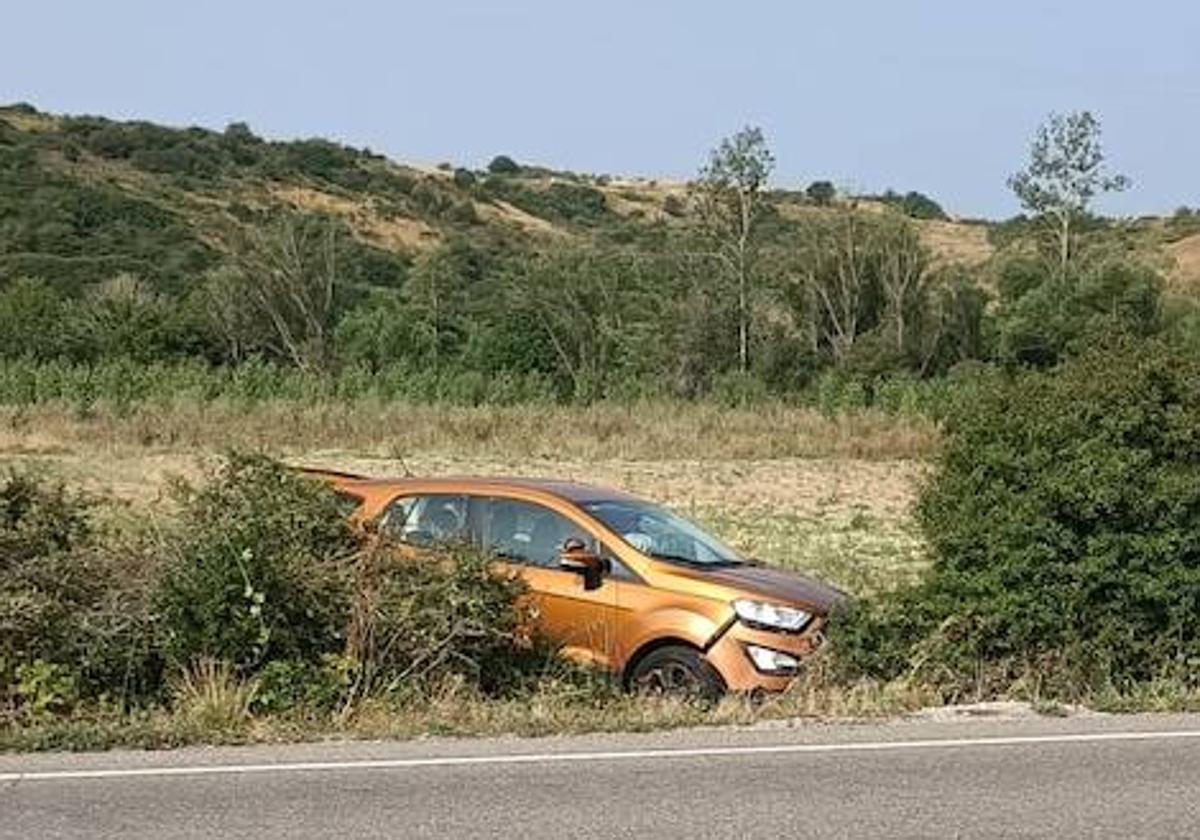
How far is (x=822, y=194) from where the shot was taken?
80.2m

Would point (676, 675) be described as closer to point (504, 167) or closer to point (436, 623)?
point (436, 623)

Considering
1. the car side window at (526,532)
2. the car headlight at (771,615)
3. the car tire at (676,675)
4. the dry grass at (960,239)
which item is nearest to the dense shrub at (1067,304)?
the dry grass at (960,239)

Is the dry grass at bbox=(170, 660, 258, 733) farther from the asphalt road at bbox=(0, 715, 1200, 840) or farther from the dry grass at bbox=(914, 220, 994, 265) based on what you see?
the dry grass at bbox=(914, 220, 994, 265)

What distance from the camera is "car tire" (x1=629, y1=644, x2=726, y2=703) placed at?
11086 millimetres

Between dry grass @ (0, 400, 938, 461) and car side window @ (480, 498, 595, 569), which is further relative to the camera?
dry grass @ (0, 400, 938, 461)

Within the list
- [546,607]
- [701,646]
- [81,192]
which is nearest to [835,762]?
[701,646]

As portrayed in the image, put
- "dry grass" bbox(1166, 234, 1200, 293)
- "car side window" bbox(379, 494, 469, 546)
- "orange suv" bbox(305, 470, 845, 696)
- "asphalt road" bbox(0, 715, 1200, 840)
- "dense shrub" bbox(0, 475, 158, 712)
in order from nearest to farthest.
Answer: "asphalt road" bbox(0, 715, 1200, 840), "dense shrub" bbox(0, 475, 158, 712), "orange suv" bbox(305, 470, 845, 696), "car side window" bbox(379, 494, 469, 546), "dry grass" bbox(1166, 234, 1200, 293)

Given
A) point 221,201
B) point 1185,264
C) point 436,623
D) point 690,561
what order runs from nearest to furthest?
point 436,623, point 690,561, point 1185,264, point 221,201

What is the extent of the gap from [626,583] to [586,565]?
294 millimetres

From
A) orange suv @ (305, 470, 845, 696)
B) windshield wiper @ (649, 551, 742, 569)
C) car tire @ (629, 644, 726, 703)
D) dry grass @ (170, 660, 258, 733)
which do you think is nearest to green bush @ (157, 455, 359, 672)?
dry grass @ (170, 660, 258, 733)

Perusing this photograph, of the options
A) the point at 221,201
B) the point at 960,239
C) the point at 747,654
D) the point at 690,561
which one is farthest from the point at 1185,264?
the point at 747,654

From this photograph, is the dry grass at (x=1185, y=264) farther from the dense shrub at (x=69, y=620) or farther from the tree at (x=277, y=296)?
the dense shrub at (x=69, y=620)

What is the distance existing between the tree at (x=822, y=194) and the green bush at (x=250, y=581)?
66.8 meters

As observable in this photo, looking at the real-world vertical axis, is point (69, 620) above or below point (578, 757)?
above
